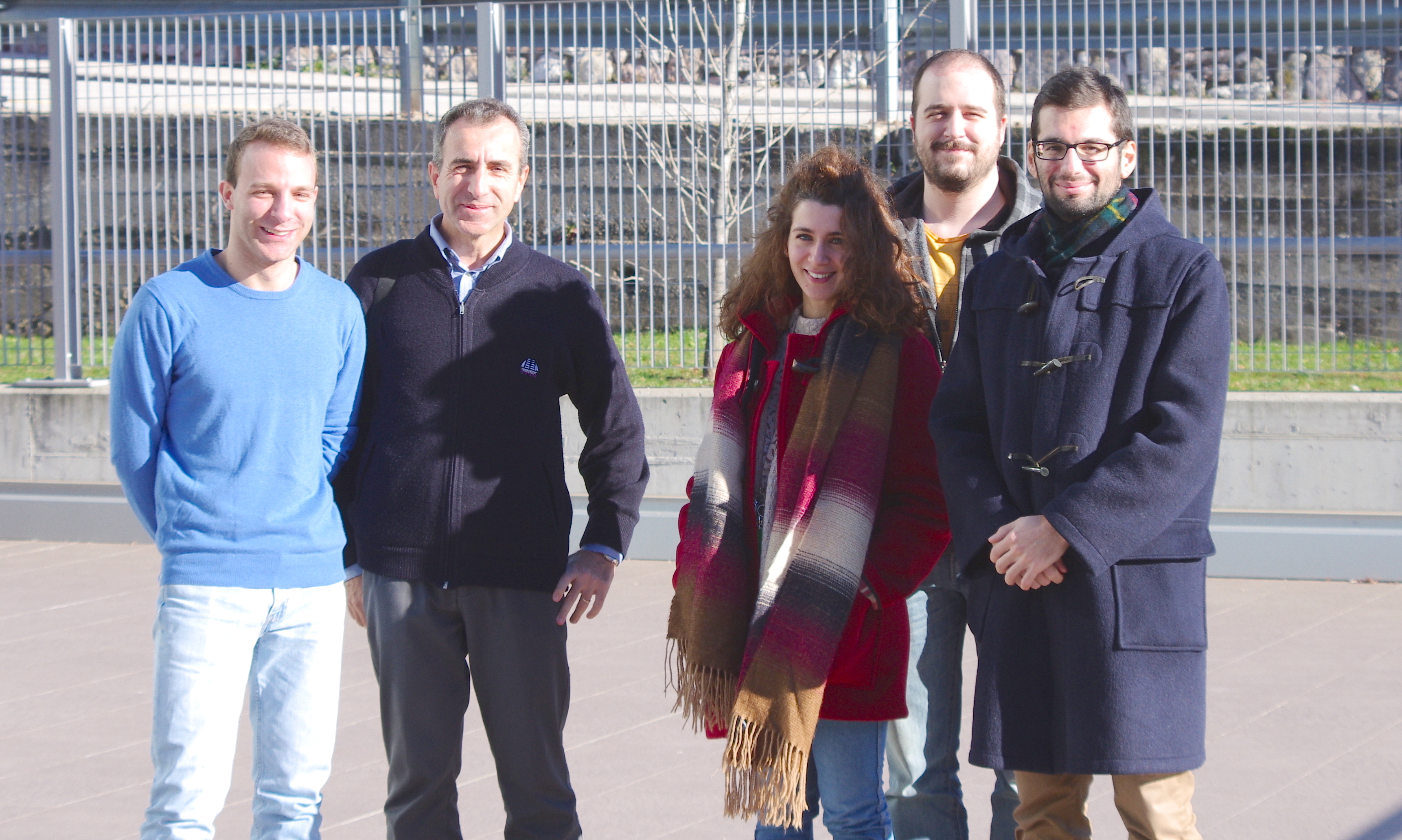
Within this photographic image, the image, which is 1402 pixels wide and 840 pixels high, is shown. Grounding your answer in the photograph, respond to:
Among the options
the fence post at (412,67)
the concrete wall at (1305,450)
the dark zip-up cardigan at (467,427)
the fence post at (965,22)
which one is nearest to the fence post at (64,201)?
the fence post at (412,67)

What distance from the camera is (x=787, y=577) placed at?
293cm

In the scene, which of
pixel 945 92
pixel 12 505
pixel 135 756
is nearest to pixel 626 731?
pixel 135 756

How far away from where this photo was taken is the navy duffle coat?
8.78ft

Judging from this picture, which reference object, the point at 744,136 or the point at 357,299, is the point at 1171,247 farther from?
the point at 744,136

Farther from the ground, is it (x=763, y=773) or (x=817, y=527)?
(x=817, y=527)

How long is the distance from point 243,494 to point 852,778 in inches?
58.4

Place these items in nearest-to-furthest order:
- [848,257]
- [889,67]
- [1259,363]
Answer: [848,257]
[1259,363]
[889,67]

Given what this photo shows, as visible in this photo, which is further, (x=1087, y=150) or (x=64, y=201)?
(x=64, y=201)

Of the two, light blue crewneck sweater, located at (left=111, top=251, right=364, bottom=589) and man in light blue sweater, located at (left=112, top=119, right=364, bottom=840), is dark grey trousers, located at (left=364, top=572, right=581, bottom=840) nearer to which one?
man in light blue sweater, located at (left=112, top=119, right=364, bottom=840)

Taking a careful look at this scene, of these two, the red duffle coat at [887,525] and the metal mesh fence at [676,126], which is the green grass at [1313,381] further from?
the red duffle coat at [887,525]

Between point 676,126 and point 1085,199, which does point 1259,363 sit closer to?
point 676,126

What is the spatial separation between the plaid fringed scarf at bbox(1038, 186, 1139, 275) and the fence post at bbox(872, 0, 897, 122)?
4.93m

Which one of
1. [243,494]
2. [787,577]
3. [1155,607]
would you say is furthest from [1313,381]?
[243,494]

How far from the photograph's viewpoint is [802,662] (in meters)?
2.88
